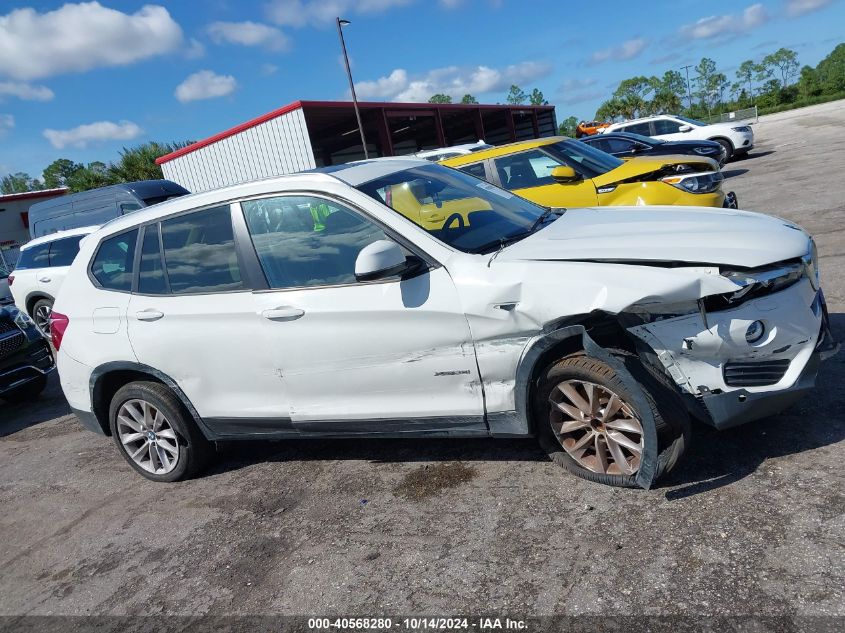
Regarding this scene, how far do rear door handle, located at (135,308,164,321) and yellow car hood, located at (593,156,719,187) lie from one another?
507 centimetres

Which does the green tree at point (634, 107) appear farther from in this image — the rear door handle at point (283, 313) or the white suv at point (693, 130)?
the rear door handle at point (283, 313)

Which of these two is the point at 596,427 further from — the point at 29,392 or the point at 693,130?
the point at 693,130

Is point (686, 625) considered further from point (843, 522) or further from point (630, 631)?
point (843, 522)

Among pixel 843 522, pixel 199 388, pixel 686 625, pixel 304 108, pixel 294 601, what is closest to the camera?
pixel 686 625

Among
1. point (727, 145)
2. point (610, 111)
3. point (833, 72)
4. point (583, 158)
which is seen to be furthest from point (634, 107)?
point (583, 158)

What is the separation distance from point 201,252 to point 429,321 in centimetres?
166

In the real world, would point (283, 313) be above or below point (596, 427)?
above

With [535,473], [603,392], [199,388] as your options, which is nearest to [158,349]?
[199,388]

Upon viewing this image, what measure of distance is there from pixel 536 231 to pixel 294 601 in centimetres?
231

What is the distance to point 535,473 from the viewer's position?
11.5 ft

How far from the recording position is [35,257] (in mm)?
11195

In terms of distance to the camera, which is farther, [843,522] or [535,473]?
[535,473]

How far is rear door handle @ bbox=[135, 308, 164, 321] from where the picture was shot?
4066mm

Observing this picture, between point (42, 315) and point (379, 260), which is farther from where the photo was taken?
point (42, 315)
